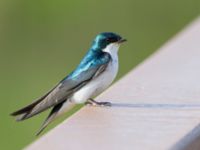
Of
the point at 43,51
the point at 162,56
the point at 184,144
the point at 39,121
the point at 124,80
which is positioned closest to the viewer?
the point at 184,144

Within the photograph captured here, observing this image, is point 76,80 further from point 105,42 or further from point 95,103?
point 95,103

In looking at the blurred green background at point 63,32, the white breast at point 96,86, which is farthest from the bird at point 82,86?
the blurred green background at point 63,32

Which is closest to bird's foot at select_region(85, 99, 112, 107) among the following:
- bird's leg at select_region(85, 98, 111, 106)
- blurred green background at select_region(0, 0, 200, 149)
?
bird's leg at select_region(85, 98, 111, 106)

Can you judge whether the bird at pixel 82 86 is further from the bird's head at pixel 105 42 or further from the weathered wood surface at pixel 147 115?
the weathered wood surface at pixel 147 115

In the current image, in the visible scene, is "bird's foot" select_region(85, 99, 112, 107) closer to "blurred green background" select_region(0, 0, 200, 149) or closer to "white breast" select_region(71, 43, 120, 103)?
"white breast" select_region(71, 43, 120, 103)

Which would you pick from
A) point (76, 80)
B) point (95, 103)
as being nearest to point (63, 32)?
point (76, 80)

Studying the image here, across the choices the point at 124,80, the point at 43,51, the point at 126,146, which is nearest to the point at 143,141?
the point at 126,146

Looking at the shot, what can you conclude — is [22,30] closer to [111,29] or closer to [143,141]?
[111,29]
